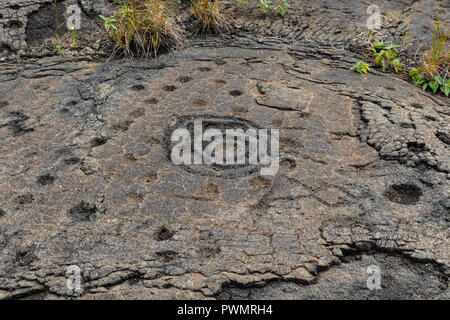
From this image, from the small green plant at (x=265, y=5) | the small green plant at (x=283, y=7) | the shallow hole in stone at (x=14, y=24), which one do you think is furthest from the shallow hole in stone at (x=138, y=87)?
the small green plant at (x=283, y=7)

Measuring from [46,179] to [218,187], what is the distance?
3.27ft

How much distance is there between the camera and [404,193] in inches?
108

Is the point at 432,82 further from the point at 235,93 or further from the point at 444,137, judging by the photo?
the point at 235,93

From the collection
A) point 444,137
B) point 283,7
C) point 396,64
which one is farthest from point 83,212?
point 283,7

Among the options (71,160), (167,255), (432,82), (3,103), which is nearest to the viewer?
(167,255)

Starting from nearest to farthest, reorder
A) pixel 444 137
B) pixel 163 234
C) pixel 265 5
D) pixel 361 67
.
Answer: pixel 163 234
pixel 444 137
pixel 361 67
pixel 265 5

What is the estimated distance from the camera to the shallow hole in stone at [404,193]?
268 cm

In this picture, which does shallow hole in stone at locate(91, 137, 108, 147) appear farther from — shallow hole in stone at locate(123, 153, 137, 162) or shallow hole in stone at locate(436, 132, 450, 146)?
shallow hole in stone at locate(436, 132, 450, 146)

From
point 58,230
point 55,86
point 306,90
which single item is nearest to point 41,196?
point 58,230

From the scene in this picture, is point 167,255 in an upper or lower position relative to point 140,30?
lower

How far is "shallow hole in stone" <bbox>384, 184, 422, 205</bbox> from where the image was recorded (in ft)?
8.80

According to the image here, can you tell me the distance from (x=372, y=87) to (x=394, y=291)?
1944 millimetres

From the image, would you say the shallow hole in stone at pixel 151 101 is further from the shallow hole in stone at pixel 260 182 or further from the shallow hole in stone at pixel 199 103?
the shallow hole in stone at pixel 260 182

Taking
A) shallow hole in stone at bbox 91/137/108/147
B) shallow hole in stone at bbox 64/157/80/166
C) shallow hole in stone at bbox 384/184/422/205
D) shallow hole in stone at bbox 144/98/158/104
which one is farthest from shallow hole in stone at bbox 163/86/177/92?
shallow hole in stone at bbox 384/184/422/205
